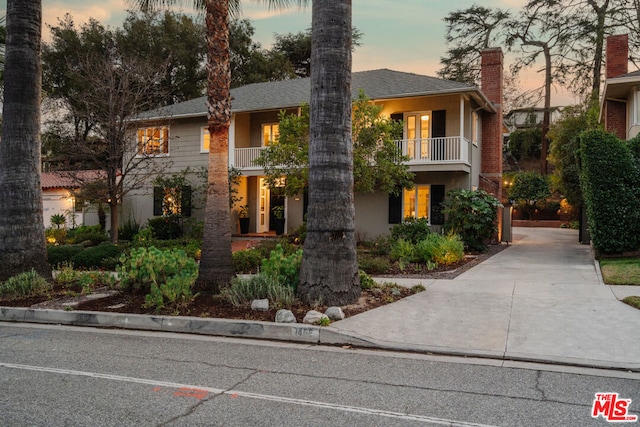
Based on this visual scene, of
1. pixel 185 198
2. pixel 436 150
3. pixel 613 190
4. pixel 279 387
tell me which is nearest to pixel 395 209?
pixel 436 150

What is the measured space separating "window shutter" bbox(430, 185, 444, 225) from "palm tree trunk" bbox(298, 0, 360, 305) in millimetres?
13376

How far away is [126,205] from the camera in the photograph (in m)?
26.4

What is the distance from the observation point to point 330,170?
841 cm

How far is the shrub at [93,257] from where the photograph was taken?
49.0 ft

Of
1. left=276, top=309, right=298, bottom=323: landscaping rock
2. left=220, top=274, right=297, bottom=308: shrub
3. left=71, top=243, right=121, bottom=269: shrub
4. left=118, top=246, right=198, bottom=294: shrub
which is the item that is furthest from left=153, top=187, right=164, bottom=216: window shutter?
left=276, top=309, right=298, bottom=323: landscaping rock

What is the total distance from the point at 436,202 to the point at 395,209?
1.74 metres

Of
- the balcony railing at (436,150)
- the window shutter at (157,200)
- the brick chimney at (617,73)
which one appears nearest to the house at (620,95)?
the brick chimney at (617,73)

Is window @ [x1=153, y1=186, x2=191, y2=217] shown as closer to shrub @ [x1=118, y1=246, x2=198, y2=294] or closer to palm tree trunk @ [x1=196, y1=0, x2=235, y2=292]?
shrub @ [x1=118, y1=246, x2=198, y2=294]

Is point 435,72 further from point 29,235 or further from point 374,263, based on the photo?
point 29,235

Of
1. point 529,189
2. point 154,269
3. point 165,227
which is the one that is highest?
point 529,189

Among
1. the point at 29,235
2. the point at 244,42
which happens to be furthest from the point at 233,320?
the point at 244,42

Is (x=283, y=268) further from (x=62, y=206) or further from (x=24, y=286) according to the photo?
(x=62, y=206)

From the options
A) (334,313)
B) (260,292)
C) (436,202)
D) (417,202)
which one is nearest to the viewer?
(334,313)

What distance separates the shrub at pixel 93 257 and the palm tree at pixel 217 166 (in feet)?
22.5
